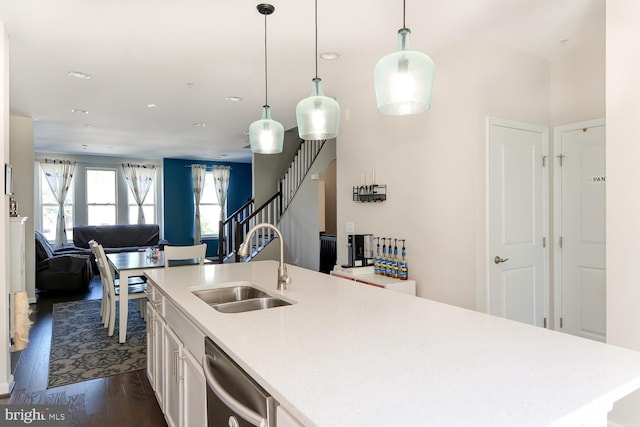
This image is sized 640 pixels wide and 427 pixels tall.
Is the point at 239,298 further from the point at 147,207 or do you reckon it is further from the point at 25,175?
the point at 147,207

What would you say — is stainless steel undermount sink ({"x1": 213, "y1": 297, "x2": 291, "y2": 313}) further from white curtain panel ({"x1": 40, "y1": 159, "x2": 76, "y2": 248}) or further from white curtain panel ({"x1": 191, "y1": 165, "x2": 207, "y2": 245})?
white curtain panel ({"x1": 191, "y1": 165, "x2": 207, "y2": 245})

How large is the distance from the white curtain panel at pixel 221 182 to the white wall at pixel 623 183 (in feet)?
30.5

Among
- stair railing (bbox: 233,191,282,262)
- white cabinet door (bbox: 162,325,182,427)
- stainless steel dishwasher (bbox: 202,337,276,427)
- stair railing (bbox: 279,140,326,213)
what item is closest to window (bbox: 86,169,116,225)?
stair railing (bbox: 233,191,282,262)

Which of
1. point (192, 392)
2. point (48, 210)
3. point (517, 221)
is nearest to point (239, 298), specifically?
point (192, 392)

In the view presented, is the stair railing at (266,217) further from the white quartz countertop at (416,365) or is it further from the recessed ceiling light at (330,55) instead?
the white quartz countertop at (416,365)

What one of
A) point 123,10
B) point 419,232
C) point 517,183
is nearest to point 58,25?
point 123,10

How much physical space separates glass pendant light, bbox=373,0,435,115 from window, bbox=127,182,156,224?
9.29m

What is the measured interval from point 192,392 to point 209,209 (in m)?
9.12

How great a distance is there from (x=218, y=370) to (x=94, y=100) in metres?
4.51

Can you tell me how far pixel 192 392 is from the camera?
1.82 m

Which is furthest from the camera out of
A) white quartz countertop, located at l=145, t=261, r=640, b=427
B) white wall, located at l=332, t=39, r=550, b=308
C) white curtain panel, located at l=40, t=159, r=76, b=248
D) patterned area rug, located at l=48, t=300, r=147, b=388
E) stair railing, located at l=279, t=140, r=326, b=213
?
white curtain panel, located at l=40, t=159, r=76, b=248

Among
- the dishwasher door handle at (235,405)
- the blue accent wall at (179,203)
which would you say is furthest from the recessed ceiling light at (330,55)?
the blue accent wall at (179,203)

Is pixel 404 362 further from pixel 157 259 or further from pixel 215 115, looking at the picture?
pixel 215 115

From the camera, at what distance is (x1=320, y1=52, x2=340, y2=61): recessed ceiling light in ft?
11.1
